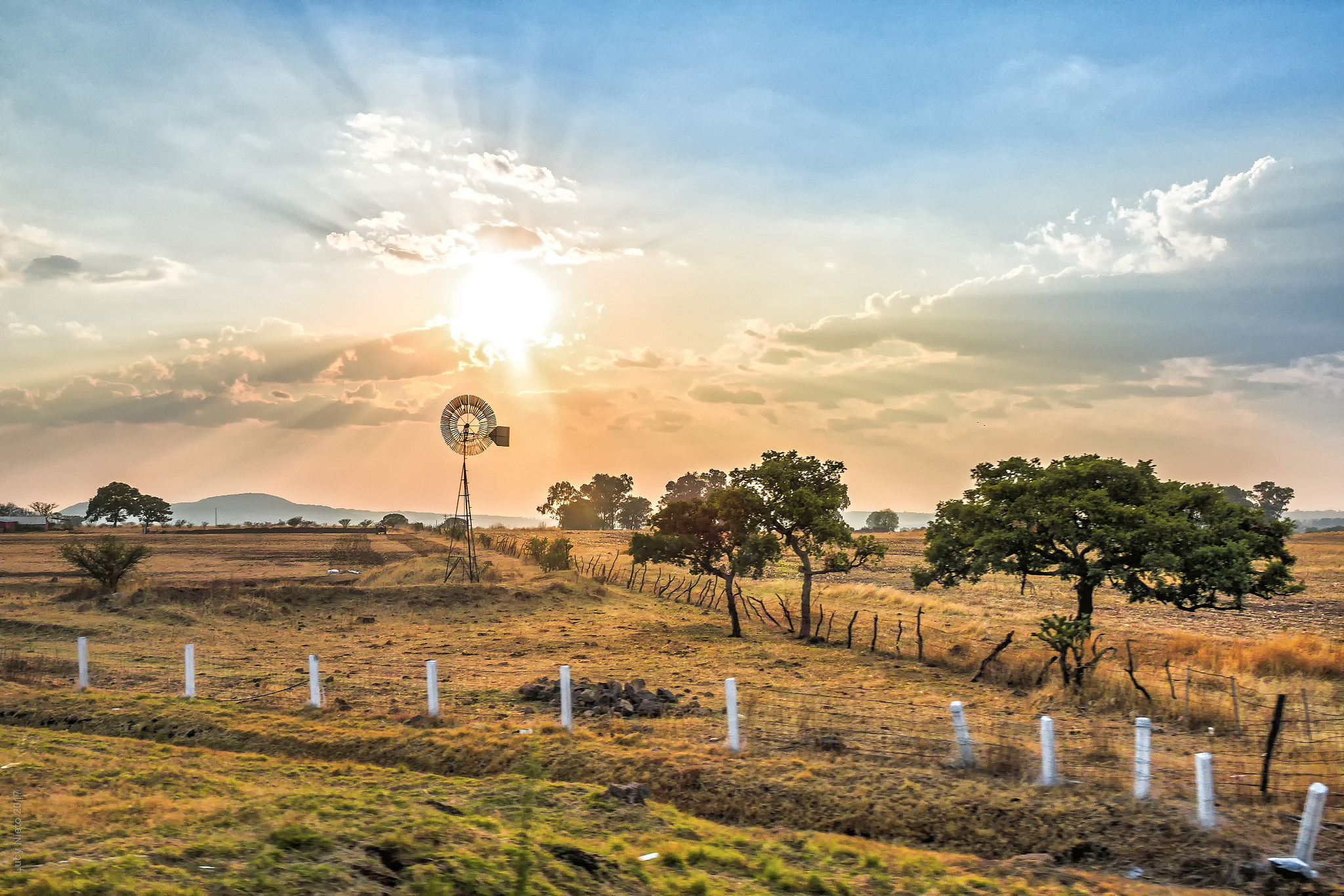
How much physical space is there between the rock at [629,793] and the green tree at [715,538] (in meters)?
21.4

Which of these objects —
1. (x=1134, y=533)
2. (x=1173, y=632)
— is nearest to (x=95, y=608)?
(x=1134, y=533)

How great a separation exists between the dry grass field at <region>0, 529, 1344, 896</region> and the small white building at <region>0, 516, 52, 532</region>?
12072 cm

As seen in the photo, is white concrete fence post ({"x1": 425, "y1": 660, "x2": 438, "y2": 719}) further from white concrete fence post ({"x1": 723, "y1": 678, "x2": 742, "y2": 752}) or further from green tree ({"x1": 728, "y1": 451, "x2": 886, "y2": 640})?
green tree ({"x1": 728, "y1": 451, "x2": 886, "y2": 640})

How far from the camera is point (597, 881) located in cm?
878

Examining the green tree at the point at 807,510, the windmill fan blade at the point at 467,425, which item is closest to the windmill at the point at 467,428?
the windmill fan blade at the point at 467,425

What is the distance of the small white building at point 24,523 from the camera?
131 m

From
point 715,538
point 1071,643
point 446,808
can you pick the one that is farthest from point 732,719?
point 715,538

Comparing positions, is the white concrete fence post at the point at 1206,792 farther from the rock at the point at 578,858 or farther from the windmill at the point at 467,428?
the windmill at the point at 467,428

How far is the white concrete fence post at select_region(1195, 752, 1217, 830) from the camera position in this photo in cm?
1114

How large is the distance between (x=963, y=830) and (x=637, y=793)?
5.04 meters

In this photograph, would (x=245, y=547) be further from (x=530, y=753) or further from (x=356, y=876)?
(x=356, y=876)

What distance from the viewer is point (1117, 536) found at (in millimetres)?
23438

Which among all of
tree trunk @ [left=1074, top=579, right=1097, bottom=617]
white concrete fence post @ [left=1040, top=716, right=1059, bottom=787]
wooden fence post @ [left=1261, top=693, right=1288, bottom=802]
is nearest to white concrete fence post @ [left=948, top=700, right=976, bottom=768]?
white concrete fence post @ [left=1040, top=716, right=1059, bottom=787]

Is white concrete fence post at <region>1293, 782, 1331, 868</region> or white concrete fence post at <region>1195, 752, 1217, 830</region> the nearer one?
white concrete fence post at <region>1293, 782, 1331, 868</region>
